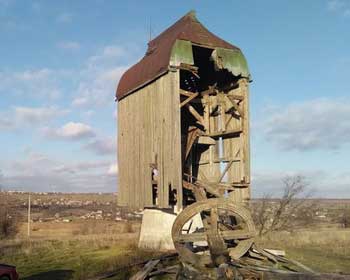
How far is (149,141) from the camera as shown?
63.2 feet

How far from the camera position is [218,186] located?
18344mm

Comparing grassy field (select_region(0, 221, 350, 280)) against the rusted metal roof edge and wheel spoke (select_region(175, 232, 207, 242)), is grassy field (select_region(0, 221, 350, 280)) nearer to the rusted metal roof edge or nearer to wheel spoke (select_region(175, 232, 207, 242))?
wheel spoke (select_region(175, 232, 207, 242))

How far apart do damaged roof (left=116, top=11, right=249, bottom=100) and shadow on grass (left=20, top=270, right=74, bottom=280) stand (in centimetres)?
827

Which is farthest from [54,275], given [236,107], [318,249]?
[318,249]

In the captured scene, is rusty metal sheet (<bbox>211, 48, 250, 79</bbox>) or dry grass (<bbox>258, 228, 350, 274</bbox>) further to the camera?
dry grass (<bbox>258, 228, 350, 274</bbox>)

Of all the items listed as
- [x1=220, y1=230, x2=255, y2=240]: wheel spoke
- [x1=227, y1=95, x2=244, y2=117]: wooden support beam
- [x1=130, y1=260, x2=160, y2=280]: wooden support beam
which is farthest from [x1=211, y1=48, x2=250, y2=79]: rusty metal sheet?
[x1=130, y1=260, x2=160, y2=280]: wooden support beam

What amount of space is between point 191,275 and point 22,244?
17721mm

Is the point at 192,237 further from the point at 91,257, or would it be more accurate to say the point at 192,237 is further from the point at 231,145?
the point at 91,257

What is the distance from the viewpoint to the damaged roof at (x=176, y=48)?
688 inches

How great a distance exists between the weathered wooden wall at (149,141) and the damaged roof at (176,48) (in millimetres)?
416

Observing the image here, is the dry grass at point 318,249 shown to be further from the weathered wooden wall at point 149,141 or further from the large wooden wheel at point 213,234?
the weathered wooden wall at point 149,141

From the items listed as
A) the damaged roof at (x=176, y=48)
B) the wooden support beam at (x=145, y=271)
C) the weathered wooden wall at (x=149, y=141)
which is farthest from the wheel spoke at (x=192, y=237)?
the damaged roof at (x=176, y=48)

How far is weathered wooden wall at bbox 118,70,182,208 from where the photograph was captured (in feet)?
55.6

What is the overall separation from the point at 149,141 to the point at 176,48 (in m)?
4.23
